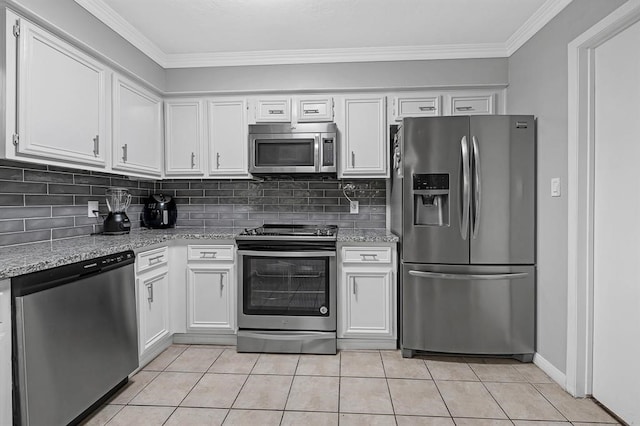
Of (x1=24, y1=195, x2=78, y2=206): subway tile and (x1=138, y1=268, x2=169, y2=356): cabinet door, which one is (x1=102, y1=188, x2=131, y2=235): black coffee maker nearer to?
(x1=24, y1=195, x2=78, y2=206): subway tile

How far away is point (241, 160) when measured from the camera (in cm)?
319

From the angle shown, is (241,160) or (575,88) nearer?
(575,88)

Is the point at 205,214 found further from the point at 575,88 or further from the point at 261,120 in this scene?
the point at 575,88

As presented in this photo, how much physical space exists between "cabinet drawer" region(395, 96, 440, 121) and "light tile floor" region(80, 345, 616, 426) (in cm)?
196

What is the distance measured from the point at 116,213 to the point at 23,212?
0.59 metres

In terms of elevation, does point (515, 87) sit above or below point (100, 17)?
below

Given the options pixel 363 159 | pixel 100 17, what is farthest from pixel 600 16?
pixel 100 17

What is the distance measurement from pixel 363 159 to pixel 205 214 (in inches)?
64.1

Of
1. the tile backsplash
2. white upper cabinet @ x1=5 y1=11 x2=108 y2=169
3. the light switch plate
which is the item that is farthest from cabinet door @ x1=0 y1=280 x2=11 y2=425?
the light switch plate

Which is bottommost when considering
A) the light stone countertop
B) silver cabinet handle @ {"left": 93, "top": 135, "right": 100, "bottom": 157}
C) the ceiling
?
the light stone countertop

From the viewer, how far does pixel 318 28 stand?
8.79 feet

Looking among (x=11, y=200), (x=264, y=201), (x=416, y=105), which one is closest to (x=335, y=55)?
(x=416, y=105)

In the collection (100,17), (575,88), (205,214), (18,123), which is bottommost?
(205,214)

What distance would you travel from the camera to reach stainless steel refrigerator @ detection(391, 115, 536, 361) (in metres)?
2.52
